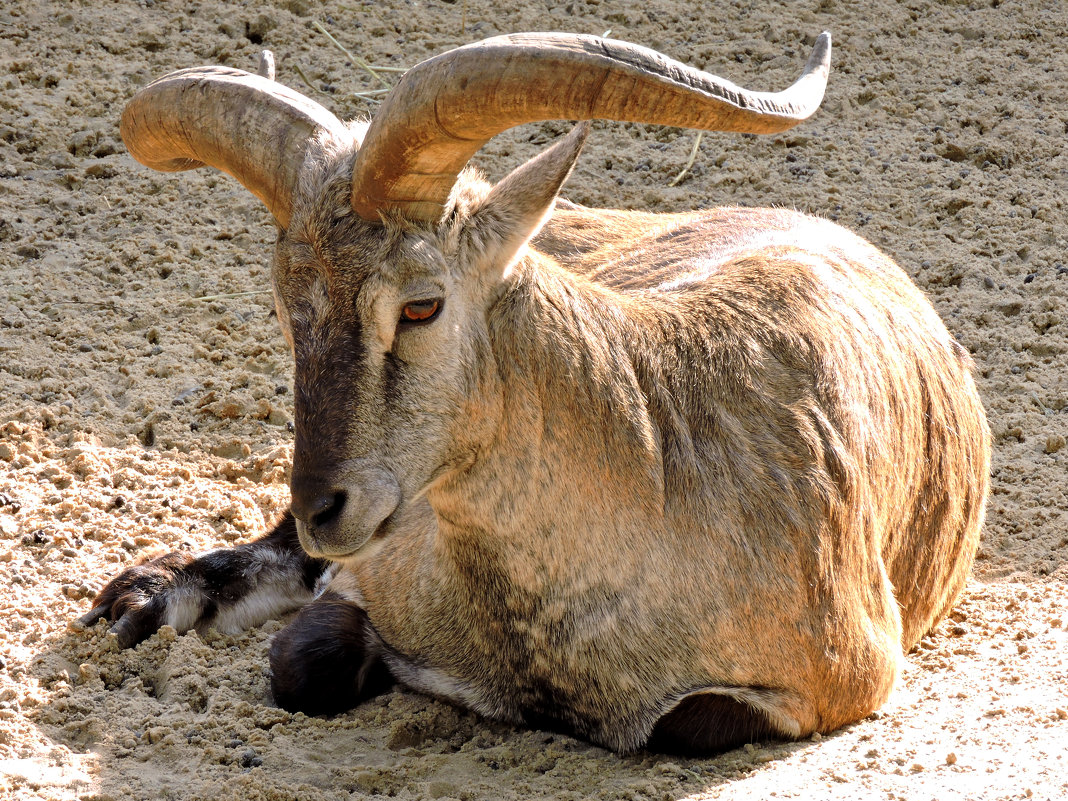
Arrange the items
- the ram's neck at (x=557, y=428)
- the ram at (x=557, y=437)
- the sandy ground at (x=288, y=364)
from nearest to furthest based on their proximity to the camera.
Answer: the ram at (x=557, y=437)
the ram's neck at (x=557, y=428)
the sandy ground at (x=288, y=364)

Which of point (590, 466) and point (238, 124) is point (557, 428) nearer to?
point (590, 466)

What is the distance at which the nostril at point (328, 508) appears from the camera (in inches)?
155

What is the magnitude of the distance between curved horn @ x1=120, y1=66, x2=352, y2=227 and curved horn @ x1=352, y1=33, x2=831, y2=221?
42 cm

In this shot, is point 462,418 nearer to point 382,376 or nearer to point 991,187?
point 382,376

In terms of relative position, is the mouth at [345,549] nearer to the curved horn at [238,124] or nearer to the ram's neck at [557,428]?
the ram's neck at [557,428]

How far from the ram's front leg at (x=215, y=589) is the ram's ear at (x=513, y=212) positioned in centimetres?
203

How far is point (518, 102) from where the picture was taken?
373 cm

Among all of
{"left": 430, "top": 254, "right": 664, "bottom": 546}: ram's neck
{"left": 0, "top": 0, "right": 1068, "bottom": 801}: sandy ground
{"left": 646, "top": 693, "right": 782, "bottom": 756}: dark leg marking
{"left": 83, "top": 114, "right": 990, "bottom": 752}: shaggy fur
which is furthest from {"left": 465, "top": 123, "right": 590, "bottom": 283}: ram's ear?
{"left": 0, "top": 0, "right": 1068, "bottom": 801}: sandy ground

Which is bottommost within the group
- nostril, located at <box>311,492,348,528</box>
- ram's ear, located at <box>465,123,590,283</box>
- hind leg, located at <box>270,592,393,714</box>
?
hind leg, located at <box>270,592,393,714</box>

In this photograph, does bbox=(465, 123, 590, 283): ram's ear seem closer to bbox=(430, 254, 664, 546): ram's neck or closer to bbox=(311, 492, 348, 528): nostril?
bbox=(430, 254, 664, 546): ram's neck

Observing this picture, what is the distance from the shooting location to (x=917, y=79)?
945 centimetres

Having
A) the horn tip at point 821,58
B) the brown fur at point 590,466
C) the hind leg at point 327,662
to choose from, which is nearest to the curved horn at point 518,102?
the brown fur at point 590,466

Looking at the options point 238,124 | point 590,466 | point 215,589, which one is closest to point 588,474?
point 590,466

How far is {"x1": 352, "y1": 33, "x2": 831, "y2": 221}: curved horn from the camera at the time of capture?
3.63 metres
